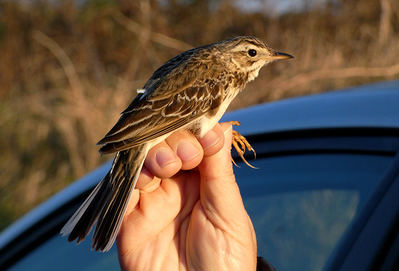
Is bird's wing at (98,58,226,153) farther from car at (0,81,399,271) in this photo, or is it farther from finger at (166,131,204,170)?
car at (0,81,399,271)

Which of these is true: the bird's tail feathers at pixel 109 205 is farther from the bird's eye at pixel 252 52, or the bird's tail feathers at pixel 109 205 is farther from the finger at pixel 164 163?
the bird's eye at pixel 252 52

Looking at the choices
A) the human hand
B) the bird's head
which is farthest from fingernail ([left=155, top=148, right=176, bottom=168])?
the bird's head

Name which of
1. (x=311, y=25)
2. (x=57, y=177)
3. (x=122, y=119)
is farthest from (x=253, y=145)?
(x=311, y=25)

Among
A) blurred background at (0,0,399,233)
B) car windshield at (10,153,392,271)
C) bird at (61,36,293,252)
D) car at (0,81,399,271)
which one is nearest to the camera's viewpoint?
car at (0,81,399,271)

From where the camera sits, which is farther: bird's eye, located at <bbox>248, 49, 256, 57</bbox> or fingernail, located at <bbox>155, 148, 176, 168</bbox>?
bird's eye, located at <bbox>248, 49, 256, 57</bbox>

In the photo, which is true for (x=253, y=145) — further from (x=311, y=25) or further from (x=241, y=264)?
(x=311, y=25)

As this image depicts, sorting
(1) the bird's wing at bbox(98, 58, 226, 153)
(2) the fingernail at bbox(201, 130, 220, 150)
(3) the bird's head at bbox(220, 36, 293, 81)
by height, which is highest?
(3) the bird's head at bbox(220, 36, 293, 81)

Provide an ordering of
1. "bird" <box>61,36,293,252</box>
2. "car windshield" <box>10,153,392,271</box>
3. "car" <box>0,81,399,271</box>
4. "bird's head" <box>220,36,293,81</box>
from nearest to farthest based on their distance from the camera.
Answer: "car" <box>0,81,399,271</box>
"car windshield" <box>10,153,392,271</box>
"bird" <box>61,36,293,252</box>
"bird's head" <box>220,36,293,81</box>

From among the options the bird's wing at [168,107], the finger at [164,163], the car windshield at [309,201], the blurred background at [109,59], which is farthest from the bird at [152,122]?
the blurred background at [109,59]
